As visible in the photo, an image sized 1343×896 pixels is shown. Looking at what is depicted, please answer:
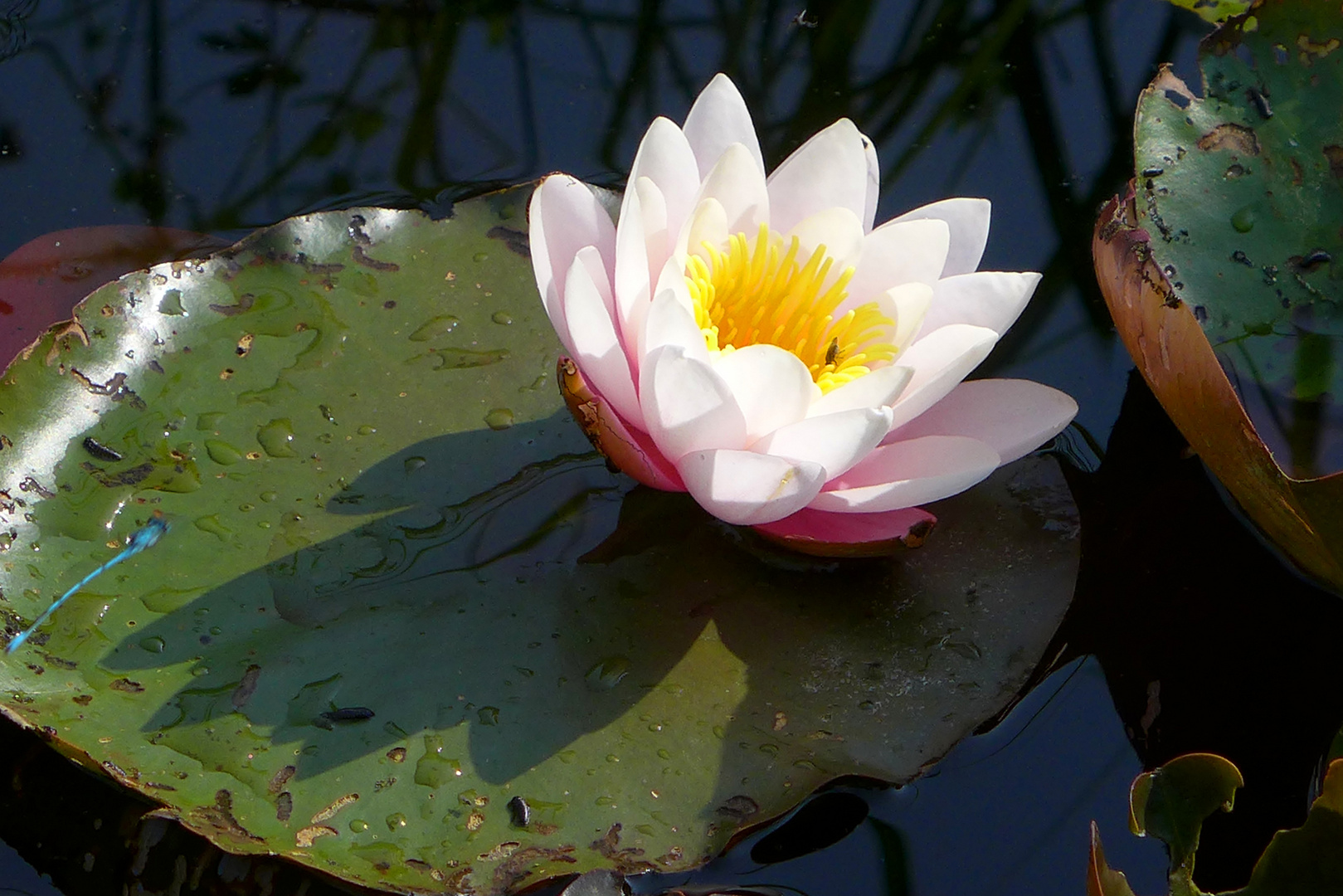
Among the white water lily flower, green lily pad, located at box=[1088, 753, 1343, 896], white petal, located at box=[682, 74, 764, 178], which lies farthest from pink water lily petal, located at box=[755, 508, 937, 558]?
white petal, located at box=[682, 74, 764, 178]

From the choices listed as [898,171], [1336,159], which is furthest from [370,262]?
[1336,159]

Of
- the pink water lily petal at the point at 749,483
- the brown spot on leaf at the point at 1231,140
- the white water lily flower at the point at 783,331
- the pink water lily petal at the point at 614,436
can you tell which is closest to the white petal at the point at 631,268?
the white water lily flower at the point at 783,331

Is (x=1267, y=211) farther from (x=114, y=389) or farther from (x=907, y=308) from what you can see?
(x=114, y=389)

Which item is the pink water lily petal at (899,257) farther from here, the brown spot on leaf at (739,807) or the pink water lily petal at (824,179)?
the brown spot on leaf at (739,807)

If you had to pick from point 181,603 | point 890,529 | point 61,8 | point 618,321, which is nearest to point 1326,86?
point 890,529

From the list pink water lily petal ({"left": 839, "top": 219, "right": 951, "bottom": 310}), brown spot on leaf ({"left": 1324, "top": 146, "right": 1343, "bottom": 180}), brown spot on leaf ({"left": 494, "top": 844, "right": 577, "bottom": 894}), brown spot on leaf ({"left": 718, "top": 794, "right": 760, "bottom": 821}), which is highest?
pink water lily petal ({"left": 839, "top": 219, "right": 951, "bottom": 310})

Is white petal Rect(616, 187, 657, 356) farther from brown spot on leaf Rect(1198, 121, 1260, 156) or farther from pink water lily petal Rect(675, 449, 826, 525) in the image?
brown spot on leaf Rect(1198, 121, 1260, 156)
